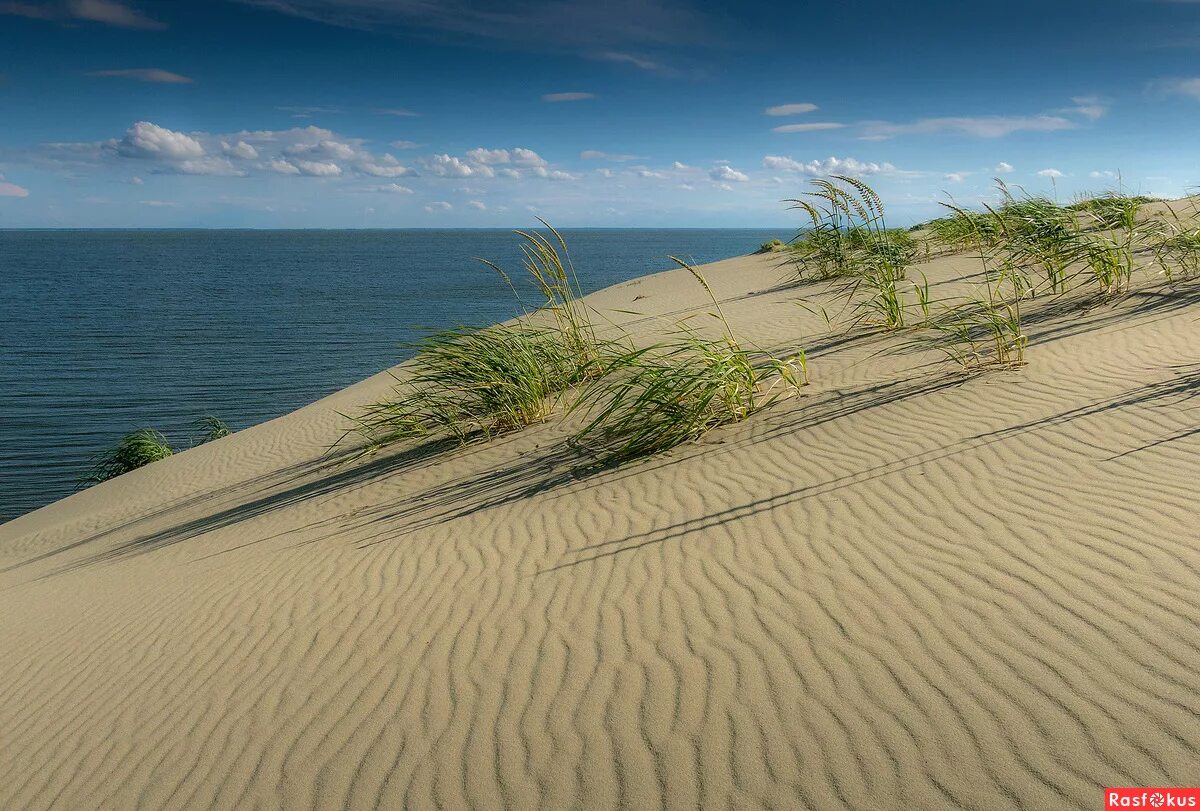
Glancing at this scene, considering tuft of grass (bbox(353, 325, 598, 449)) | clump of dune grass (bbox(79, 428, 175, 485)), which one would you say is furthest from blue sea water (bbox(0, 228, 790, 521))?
tuft of grass (bbox(353, 325, 598, 449))

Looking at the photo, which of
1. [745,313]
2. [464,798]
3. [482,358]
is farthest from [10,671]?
[745,313]

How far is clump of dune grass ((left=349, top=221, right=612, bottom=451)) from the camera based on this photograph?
729 centimetres

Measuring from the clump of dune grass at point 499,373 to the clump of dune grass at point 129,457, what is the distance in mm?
6004

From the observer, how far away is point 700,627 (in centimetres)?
342

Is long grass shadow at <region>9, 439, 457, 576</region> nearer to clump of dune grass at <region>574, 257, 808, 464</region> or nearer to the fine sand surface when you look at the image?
the fine sand surface

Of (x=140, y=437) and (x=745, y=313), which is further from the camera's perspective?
(x=745, y=313)

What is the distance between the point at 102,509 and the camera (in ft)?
30.4

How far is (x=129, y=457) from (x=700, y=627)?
11.7 meters

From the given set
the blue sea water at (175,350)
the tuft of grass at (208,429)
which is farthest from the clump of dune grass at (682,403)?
the tuft of grass at (208,429)

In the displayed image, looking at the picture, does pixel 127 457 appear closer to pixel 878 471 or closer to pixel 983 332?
pixel 878 471

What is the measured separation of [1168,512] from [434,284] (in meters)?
41.5

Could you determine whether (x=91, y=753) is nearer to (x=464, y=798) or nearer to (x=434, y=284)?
(x=464, y=798)

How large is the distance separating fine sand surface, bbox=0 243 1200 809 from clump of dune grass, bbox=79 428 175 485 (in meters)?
5.95

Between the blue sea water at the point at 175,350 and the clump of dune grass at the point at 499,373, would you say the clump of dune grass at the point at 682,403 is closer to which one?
the clump of dune grass at the point at 499,373
